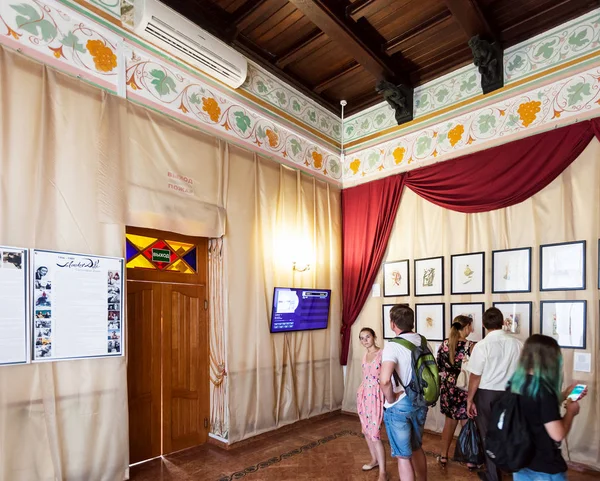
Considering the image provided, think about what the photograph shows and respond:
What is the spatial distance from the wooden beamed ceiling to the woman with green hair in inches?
147

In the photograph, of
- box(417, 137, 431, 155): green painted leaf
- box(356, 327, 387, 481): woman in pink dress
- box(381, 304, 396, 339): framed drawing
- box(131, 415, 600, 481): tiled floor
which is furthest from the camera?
box(381, 304, 396, 339): framed drawing

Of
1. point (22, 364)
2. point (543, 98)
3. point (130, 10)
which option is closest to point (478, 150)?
point (543, 98)

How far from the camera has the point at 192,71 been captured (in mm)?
4723

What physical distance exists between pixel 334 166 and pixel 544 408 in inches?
204

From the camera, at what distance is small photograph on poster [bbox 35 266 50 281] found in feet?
11.0

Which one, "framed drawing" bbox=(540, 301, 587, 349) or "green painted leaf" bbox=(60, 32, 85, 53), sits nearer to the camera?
"green painted leaf" bbox=(60, 32, 85, 53)

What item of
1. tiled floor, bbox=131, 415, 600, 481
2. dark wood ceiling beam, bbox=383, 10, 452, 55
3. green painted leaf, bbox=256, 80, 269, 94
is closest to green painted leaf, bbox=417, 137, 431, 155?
dark wood ceiling beam, bbox=383, 10, 452, 55

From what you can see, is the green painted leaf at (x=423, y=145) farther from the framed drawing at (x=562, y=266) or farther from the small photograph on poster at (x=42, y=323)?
the small photograph on poster at (x=42, y=323)

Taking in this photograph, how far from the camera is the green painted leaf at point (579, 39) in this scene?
15.0 feet

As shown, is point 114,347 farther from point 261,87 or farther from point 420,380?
point 261,87

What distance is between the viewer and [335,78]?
5.93 m

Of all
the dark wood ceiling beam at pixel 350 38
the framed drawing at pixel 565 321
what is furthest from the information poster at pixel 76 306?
the framed drawing at pixel 565 321

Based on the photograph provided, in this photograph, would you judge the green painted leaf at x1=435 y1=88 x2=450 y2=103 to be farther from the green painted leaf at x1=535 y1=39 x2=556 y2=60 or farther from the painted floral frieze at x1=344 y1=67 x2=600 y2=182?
the green painted leaf at x1=535 y1=39 x2=556 y2=60

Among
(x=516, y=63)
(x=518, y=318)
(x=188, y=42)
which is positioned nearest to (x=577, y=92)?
(x=516, y=63)
